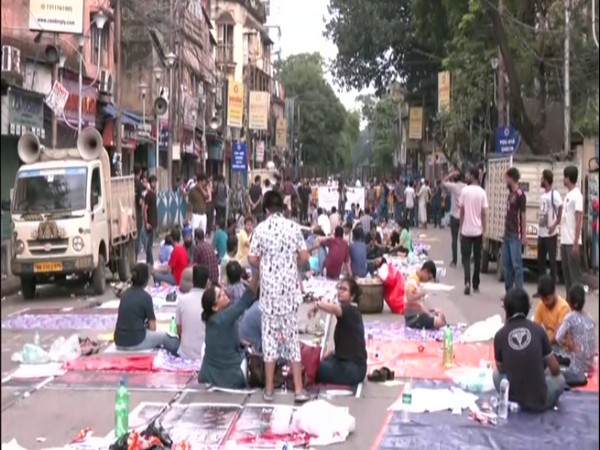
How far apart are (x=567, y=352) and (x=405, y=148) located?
4592cm

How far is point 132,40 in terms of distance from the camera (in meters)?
38.0

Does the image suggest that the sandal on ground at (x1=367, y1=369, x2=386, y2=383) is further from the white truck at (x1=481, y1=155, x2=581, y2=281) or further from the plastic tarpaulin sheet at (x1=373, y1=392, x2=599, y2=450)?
the white truck at (x1=481, y1=155, x2=581, y2=281)

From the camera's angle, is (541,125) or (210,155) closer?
(541,125)

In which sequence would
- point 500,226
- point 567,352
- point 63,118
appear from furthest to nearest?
1. point 63,118
2. point 500,226
3. point 567,352

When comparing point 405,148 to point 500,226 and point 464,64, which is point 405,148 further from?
point 500,226

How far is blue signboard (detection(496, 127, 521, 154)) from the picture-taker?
21.1m

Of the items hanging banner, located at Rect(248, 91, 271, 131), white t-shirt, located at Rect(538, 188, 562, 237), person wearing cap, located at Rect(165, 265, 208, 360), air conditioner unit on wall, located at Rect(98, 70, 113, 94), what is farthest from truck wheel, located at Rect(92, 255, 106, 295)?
hanging banner, located at Rect(248, 91, 271, 131)

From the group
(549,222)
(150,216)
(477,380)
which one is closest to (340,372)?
(477,380)

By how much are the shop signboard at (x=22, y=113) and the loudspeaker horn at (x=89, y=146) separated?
813 millimetres

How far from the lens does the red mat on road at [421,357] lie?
10.5 m

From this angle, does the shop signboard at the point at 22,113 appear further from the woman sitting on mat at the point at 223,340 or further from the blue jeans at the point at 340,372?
the blue jeans at the point at 340,372

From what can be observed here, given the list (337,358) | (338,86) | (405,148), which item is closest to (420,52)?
(338,86)

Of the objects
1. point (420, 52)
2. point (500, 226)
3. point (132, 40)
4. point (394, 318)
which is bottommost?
point (394, 318)

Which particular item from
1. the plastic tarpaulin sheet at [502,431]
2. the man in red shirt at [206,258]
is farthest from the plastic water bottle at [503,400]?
the man in red shirt at [206,258]
